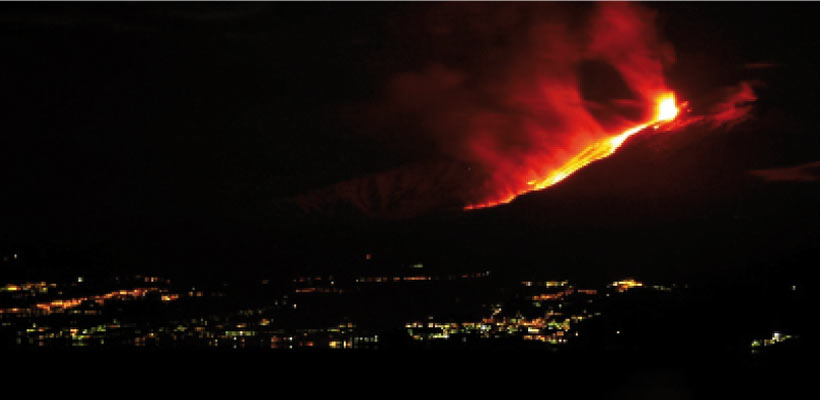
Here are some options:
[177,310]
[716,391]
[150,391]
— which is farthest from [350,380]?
[177,310]

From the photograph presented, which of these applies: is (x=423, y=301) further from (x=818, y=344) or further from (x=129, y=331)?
(x=818, y=344)

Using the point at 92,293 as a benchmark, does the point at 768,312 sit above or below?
below

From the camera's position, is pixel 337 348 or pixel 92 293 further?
pixel 92 293

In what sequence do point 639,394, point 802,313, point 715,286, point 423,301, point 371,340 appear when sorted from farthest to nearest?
point 423,301 → point 715,286 → point 371,340 → point 802,313 → point 639,394

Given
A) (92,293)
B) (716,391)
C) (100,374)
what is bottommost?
(716,391)

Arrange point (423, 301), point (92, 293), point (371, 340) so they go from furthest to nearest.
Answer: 1. point (92, 293)
2. point (423, 301)
3. point (371, 340)

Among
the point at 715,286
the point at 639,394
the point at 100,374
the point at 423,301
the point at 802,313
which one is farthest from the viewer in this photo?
the point at 423,301

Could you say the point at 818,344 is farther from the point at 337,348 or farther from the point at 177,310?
the point at 177,310

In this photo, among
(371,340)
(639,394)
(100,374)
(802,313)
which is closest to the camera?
(639,394)

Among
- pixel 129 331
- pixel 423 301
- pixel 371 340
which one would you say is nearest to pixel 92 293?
pixel 129 331
